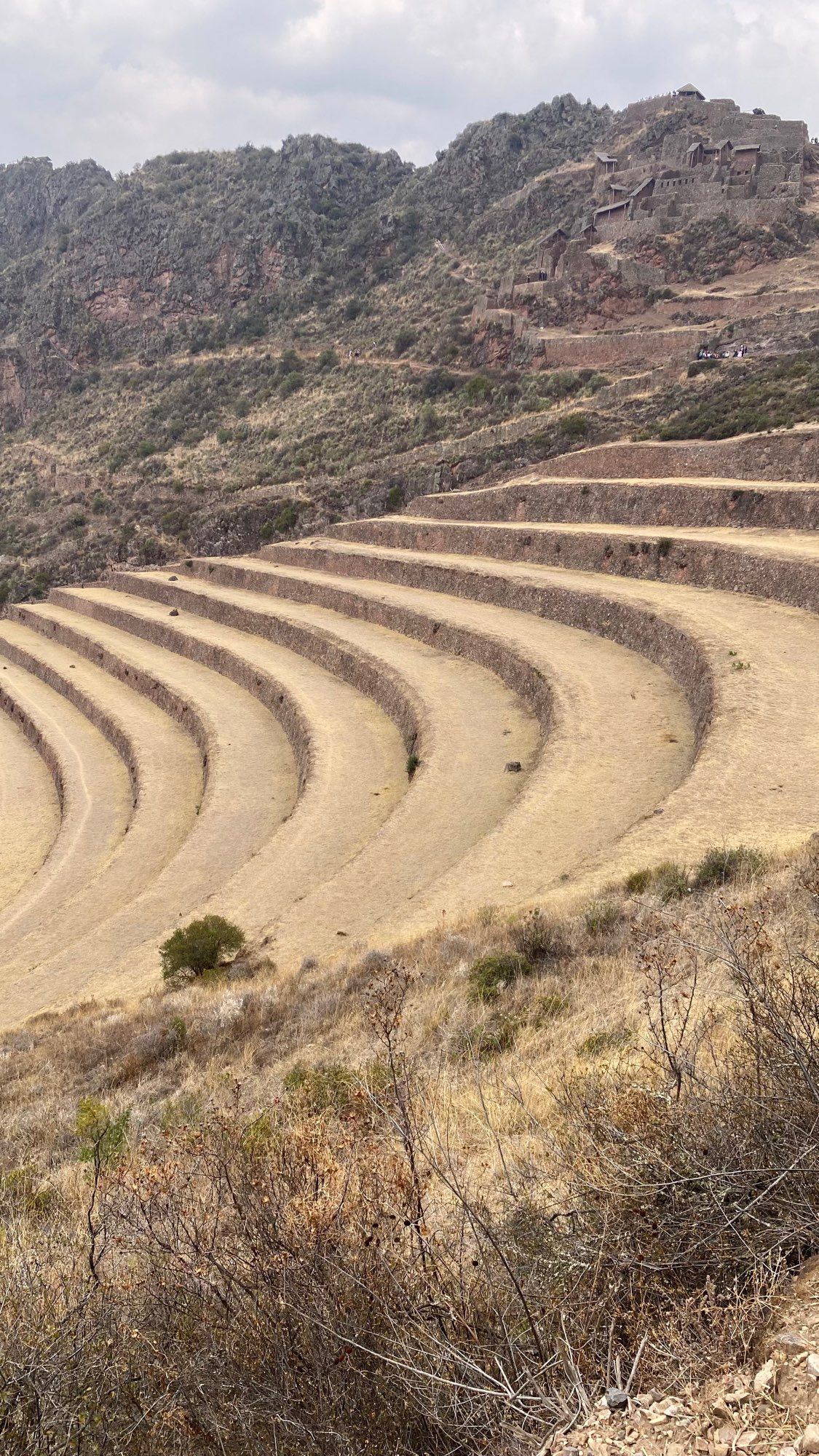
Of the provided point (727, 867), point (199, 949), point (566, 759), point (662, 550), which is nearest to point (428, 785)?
point (566, 759)

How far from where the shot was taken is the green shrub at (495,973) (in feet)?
28.2

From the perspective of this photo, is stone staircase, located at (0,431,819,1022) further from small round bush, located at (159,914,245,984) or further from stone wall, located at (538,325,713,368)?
stone wall, located at (538,325,713,368)

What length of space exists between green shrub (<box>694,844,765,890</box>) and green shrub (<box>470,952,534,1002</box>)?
2065 mm

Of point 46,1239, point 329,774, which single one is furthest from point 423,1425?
point 329,774

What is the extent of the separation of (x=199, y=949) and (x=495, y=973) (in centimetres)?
462

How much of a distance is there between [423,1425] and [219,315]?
93.8m

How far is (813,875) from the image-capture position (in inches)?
322

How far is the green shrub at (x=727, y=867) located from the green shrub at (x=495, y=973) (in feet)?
6.77

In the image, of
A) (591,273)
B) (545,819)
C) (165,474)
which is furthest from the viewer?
(165,474)

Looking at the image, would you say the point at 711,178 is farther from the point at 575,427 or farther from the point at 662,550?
the point at 662,550

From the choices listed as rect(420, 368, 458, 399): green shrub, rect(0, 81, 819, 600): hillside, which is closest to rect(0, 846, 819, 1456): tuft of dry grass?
rect(0, 81, 819, 600): hillside

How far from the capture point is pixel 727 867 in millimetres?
9336

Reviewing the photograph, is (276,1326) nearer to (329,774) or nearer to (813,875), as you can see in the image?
(813,875)

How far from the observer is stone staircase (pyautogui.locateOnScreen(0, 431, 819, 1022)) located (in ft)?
41.4
